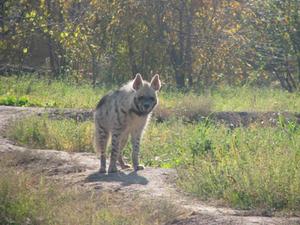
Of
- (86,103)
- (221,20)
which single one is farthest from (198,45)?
(86,103)

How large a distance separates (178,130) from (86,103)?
4.07 meters

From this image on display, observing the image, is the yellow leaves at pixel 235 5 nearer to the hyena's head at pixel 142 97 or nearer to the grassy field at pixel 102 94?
the grassy field at pixel 102 94

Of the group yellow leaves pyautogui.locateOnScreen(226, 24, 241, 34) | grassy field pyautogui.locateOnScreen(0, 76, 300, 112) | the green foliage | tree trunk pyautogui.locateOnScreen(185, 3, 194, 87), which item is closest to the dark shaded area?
the green foliage

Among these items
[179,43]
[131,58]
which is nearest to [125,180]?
[131,58]

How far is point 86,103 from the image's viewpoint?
1667 centimetres

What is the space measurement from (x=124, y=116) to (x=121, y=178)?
3.14 ft

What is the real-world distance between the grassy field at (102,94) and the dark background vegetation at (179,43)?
2327 millimetres

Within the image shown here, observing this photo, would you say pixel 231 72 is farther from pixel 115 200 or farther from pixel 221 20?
pixel 115 200

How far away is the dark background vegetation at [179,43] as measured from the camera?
73.5ft

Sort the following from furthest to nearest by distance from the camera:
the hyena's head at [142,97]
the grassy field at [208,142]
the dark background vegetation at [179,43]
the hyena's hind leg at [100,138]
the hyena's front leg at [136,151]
A: the dark background vegetation at [179,43]
the hyena's hind leg at [100,138]
the hyena's front leg at [136,151]
the hyena's head at [142,97]
the grassy field at [208,142]

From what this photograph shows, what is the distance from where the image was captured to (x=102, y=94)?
1816cm

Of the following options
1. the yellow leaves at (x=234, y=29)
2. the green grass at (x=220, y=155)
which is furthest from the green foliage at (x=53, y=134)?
the yellow leaves at (x=234, y=29)

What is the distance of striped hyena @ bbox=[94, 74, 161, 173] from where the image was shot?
10320 mm

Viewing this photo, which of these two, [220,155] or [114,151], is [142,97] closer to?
[114,151]
